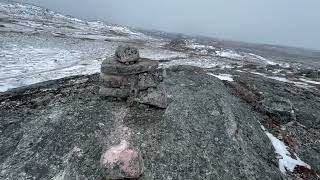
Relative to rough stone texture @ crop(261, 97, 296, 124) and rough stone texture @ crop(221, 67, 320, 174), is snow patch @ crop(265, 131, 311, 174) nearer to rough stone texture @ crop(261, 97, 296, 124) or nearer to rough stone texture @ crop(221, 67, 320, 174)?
rough stone texture @ crop(221, 67, 320, 174)

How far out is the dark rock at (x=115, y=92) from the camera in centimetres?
1816

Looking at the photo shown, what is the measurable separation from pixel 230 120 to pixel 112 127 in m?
6.65

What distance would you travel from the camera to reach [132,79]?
A: 18062mm

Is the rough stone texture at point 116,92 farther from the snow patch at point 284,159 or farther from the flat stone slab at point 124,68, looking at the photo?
the snow patch at point 284,159

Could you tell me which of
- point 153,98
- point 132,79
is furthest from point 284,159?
point 132,79

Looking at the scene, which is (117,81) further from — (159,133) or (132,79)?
(159,133)

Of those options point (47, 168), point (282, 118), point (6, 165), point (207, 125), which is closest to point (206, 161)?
point (207, 125)

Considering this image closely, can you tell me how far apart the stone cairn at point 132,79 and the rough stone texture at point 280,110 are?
30.9 ft

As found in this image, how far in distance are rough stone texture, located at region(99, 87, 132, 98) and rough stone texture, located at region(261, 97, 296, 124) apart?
1094cm

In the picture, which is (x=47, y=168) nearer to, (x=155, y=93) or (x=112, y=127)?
(x=112, y=127)

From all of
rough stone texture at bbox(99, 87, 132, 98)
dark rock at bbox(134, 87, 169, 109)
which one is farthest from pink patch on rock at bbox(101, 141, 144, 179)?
rough stone texture at bbox(99, 87, 132, 98)

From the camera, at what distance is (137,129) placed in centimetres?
1586

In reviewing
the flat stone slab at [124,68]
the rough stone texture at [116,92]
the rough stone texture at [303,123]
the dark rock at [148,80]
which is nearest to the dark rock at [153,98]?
the dark rock at [148,80]

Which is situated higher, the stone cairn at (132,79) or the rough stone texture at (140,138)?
the stone cairn at (132,79)
